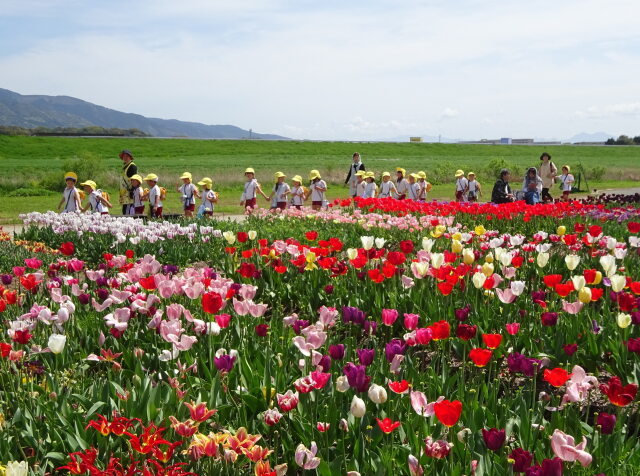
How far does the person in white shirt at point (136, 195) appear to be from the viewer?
48.3 feet

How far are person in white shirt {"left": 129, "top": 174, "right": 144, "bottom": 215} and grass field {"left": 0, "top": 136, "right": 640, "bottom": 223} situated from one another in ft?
20.2

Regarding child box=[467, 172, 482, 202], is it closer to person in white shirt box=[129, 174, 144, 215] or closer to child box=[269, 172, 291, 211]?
child box=[269, 172, 291, 211]

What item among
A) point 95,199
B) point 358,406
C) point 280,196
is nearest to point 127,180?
point 95,199

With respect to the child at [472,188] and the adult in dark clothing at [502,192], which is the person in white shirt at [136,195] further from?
the child at [472,188]

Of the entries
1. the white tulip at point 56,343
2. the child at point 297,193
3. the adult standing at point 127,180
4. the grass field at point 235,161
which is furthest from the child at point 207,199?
the white tulip at point 56,343

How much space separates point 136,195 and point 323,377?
1256 centimetres

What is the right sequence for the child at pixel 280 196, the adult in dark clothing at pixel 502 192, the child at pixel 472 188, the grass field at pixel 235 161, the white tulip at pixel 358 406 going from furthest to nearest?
1. the grass field at pixel 235 161
2. the child at pixel 472 188
3. the adult in dark clothing at pixel 502 192
4. the child at pixel 280 196
5. the white tulip at pixel 358 406

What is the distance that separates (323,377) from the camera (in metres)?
3.23

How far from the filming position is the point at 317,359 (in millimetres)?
3598

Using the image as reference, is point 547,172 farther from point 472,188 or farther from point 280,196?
point 280,196

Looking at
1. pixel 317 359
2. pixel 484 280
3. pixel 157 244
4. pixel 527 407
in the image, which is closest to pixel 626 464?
pixel 527 407

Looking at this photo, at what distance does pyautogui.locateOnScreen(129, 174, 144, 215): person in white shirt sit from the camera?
14734mm

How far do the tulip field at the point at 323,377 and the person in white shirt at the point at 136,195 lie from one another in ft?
24.4

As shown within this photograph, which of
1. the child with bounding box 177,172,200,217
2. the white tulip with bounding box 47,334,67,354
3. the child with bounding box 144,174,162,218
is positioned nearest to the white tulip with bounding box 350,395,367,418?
the white tulip with bounding box 47,334,67,354
